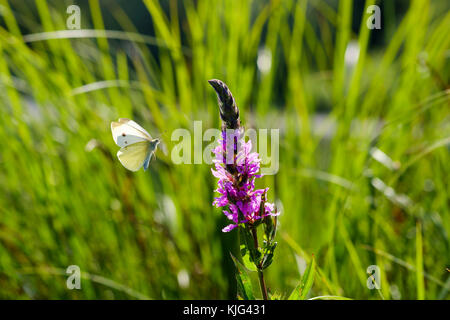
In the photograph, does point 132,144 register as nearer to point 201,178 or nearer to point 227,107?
point 227,107

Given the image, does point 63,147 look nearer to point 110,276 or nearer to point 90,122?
point 90,122

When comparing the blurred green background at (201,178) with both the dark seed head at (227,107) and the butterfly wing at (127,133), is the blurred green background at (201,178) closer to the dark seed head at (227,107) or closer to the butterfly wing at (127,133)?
the butterfly wing at (127,133)

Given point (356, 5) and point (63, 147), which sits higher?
point (356, 5)

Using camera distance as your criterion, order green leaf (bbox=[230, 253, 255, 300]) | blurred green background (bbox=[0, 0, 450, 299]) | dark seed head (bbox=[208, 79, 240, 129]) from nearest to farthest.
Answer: dark seed head (bbox=[208, 79, 240, 129]) → green leaf (bbox=[230, 253, 255, 300]) → blurred green background (bbox=[0, 0, 450, 299])

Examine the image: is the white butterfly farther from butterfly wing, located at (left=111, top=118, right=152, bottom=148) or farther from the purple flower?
the purple flower

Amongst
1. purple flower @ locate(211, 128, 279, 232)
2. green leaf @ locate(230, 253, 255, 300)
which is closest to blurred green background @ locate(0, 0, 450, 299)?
green leaf @ locate(230, 253, 255, 300)

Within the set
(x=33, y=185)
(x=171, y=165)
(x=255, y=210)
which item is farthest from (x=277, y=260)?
(x=33, y=185)
